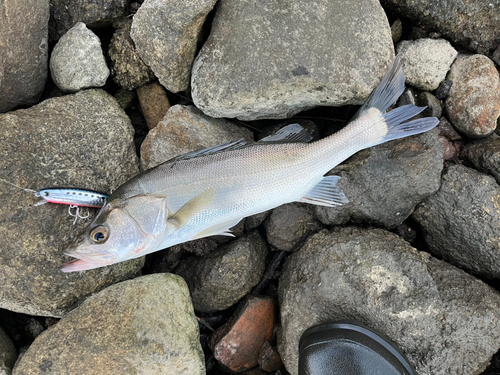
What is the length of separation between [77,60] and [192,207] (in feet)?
6.42

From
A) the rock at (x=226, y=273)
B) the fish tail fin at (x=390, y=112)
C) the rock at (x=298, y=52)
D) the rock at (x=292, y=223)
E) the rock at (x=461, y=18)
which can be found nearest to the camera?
the fish tail fin at (x=390, y=112)

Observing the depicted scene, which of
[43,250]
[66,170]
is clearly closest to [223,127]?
[66,170]

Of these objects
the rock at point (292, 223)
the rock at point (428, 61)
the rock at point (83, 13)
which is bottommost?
the rock at point (292, 223)

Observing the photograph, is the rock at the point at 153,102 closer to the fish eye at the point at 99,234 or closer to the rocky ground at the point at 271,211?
the rocky ground at the point at 271,211

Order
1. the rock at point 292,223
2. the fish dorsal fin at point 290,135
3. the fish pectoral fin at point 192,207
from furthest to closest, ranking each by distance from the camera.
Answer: the rock at point 292,223 < the fish dorsal fin at point 290,135 < the fish pectoral fin at point 192,207

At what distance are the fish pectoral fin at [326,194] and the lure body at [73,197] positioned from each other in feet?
6.11

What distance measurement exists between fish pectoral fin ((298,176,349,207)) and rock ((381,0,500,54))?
1858 mm

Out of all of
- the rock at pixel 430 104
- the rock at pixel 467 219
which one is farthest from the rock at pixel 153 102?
the rock at pixel 467 219

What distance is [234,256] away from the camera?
137 inches

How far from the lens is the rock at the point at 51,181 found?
3.08m

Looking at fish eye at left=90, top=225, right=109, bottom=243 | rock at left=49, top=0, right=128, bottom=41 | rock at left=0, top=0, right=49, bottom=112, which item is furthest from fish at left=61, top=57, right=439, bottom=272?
rock at left=49, top=0, right=128, bottom=41

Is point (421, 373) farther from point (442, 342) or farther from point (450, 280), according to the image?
point (450, 280)

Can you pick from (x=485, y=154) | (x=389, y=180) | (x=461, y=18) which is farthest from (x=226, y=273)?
(x=461, y=18)

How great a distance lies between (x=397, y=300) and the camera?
3.00 metres
